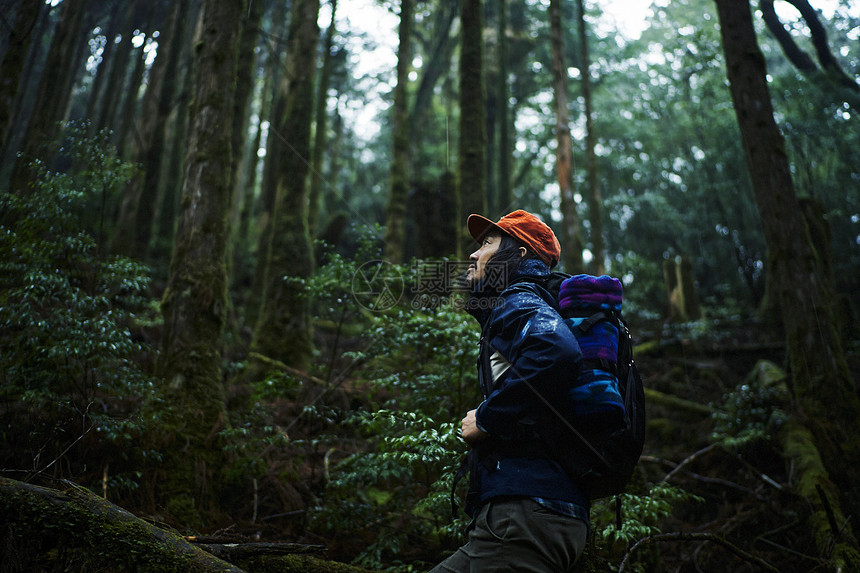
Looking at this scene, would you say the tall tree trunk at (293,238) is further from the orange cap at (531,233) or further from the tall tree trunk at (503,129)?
the tall tree trunk at (503,129)

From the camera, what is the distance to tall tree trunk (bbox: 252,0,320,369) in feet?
29.8

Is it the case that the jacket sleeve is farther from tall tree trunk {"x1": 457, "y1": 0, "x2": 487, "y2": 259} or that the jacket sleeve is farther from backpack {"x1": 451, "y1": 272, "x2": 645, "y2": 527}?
tall tree trunk {"x1": 457, "y1": 0, "x2": 487, "y2": 259}

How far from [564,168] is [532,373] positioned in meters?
13.7

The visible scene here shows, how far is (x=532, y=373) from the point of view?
6.97 feet

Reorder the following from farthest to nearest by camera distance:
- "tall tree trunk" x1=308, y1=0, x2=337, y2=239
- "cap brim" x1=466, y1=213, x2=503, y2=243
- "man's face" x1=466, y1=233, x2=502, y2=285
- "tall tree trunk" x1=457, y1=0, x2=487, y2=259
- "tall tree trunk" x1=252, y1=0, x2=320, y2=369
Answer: "tall tree trunk" x1=308, y1=0, x2=337, y2=239 → "tall tree trunk" x1=252, y1=0, x2=320, y2=369 → "tall tree trunk" x1=457, y1=0, x2=487, y2=259 → "cap brim" x1=466, y1=213, x2=503, y2=243 → "man's face" x1=466, y1=233, x2=502, y2=285

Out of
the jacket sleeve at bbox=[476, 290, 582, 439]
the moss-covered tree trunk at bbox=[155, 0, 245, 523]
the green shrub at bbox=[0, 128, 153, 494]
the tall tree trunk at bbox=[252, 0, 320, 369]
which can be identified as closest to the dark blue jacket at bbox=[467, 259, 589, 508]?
the jacket sleeve at bbox=[476, 290, 582, 439]

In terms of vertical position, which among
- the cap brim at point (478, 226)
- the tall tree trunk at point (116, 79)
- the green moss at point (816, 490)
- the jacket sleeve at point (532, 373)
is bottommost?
the green moss at point (816, 490)

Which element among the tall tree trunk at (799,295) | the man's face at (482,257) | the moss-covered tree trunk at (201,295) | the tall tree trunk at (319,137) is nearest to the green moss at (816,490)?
the tall tree trunk at (799,295)

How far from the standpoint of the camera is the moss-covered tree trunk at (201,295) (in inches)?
184

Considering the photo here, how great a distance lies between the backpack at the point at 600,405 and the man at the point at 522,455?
66 millimetres

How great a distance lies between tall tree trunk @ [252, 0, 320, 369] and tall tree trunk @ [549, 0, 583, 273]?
22.4 ft

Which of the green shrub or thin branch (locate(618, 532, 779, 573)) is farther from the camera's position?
the green shrub

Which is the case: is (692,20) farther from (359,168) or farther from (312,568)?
(312,568)

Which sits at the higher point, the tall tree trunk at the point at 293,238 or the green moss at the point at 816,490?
the tall tree trunk at the point at 293,238
